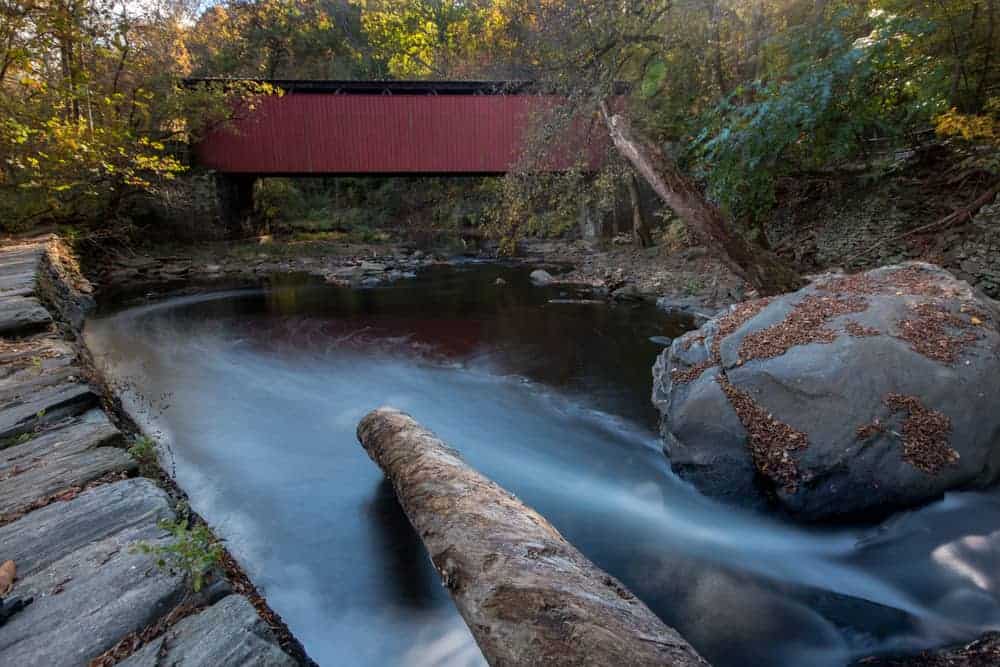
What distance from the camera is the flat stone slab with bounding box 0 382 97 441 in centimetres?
222

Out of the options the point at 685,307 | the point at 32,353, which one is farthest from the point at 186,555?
the point at 685,307

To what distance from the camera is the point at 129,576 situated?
1.38 m

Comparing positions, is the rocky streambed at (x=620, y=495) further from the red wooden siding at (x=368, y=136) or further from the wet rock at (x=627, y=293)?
the red wooden siding at (x=368, y=136)

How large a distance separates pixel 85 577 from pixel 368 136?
1647cm

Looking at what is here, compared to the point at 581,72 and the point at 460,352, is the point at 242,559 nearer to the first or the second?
the point at 460,352

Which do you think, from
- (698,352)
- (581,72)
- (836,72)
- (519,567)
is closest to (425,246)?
(581,72)

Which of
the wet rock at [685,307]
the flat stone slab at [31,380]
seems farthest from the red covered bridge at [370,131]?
the flat stone slab at [31,380]

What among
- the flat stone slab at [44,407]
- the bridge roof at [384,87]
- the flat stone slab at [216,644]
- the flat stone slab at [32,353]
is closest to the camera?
the flat stone slab at [216,644]

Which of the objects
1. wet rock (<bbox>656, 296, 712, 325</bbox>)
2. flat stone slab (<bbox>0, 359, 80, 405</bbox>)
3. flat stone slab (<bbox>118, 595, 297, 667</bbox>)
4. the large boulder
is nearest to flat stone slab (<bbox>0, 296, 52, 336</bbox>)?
flat stone slab (<bbox>0, 359, 80, 405</bbox>)

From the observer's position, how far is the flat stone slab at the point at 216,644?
115 centimetres

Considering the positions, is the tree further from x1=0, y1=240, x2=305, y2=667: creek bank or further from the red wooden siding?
the red wooden siding

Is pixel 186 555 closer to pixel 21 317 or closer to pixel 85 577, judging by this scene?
pixel 85 577

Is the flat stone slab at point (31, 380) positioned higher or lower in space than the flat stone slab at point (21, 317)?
lower

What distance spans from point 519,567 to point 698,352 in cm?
260
